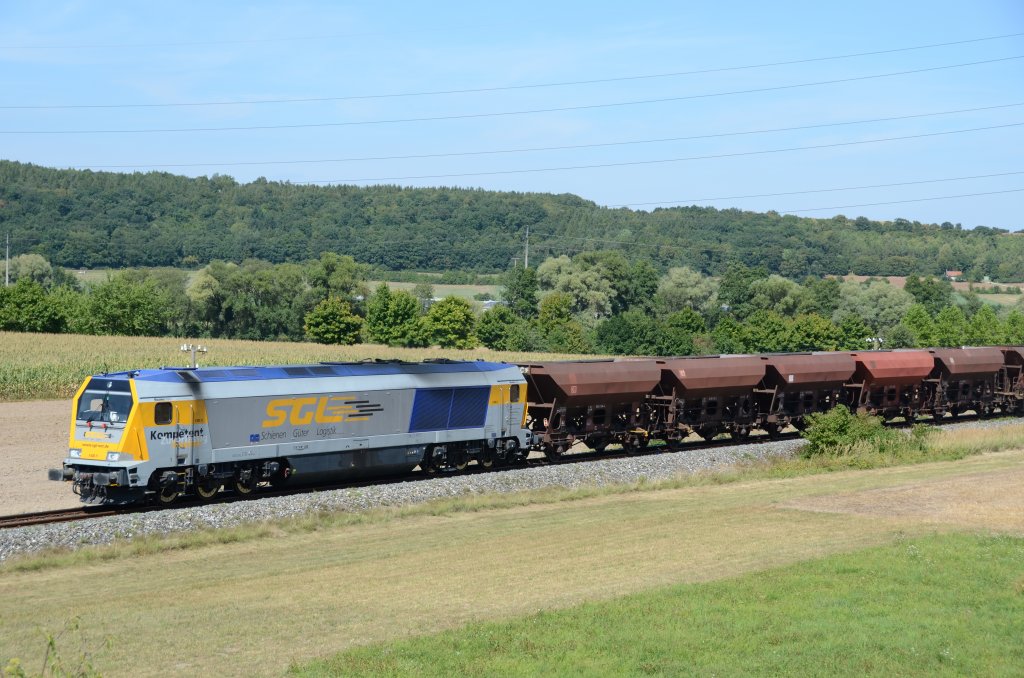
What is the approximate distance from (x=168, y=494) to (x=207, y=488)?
47.8 inches

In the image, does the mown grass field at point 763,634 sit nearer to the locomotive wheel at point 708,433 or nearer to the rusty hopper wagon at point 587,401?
the rusty hopper wagon at point 587,401

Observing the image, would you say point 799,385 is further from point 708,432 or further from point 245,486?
point 245,486

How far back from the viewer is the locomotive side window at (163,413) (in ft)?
90.5

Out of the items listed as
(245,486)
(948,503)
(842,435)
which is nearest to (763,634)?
(948,503)

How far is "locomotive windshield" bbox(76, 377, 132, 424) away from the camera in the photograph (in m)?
27.5

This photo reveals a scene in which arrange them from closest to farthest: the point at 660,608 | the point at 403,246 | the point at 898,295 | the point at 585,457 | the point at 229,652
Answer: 1. the point at 229,652
2. the point at 660,608
3. the point at 585,457
4. the point at 898,295
5. the point at 403,246

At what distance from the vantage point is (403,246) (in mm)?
188750

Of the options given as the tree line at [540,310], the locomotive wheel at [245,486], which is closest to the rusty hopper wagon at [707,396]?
the locomotive wheel at [245,486]

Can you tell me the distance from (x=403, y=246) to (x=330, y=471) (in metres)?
159

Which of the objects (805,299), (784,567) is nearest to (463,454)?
(784,567)

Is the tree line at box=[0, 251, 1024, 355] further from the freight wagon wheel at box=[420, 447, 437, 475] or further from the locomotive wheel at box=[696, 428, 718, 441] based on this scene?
the freight wagon wheel at box=[420, 447, 437, 475]

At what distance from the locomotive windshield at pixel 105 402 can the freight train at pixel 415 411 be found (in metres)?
0.04

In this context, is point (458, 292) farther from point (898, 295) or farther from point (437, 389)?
point (437, 389)

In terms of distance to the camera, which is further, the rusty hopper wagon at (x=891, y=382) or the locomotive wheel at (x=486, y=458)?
the rusty hopper wagon at (x=891, y=382)
